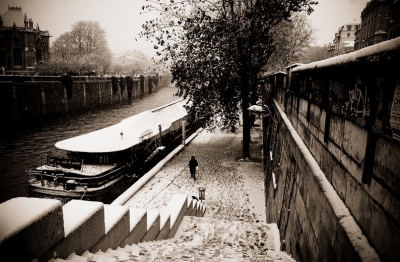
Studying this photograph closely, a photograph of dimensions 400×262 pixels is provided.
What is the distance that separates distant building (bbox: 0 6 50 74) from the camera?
156ft

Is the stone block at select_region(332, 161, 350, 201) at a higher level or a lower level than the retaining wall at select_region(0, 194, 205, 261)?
higher

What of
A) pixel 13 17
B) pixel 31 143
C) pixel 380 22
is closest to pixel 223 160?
pixel 31 143

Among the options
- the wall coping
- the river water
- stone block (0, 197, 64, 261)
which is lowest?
the river water

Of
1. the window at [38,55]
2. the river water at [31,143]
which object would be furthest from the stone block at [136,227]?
the window at [38,55]

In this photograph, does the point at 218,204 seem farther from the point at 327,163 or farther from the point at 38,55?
the point at 38,55

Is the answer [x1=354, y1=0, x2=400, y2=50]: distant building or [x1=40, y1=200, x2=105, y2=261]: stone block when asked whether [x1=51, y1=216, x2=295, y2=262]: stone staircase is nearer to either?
[x1=40, y1=200, x2=105, y2=261]: stone block

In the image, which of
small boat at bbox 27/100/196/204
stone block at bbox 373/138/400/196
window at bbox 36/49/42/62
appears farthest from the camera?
window at bbox 36/49/42/62

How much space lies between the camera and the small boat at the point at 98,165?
Result: 1236 cm

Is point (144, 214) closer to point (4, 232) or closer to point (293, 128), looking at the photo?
point (4, 232)

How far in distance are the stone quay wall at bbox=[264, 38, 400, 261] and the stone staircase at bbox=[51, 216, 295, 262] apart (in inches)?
48.2

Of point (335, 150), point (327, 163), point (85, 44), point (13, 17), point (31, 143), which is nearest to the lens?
point (335, 150)

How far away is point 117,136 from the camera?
15.2 m

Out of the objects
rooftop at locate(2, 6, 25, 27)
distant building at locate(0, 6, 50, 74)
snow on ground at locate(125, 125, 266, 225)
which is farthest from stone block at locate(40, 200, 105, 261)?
rooftop at locate(2, 6, 25, 27)

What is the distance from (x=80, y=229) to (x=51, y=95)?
34.9m
